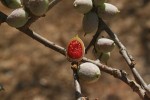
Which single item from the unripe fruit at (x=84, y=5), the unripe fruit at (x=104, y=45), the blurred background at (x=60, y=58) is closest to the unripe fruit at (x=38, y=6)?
the unripe fruit at (x=84, y=5)

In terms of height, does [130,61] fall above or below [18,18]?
below

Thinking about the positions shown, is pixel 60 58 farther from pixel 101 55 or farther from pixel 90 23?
pixel 90 23

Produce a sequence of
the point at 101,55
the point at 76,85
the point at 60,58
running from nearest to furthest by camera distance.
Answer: the point at 76,85
the point at 101,55
the point at 60,58

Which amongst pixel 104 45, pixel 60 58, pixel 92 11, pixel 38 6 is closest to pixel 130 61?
pixel 104 45

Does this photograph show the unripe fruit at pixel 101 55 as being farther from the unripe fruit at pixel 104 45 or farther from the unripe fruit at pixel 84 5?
the unripe fruit at pixel 84 5

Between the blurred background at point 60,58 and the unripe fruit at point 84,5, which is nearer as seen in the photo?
the unripe fruit at point 84,5

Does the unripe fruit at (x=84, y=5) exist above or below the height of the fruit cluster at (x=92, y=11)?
above

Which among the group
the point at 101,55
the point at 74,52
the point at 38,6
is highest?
the point at 38,6

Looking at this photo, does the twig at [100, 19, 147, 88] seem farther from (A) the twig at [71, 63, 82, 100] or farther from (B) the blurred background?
(B) the blurred background
